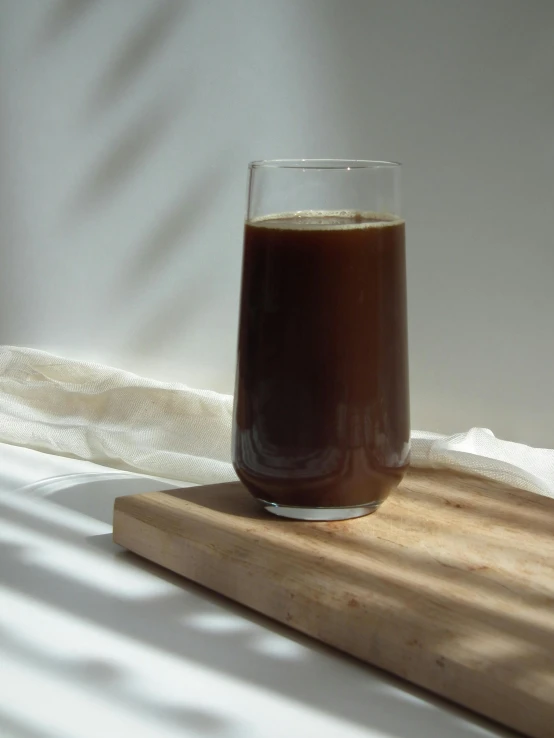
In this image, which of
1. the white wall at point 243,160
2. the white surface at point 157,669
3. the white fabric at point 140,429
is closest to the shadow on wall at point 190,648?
the white surface at point 157,669

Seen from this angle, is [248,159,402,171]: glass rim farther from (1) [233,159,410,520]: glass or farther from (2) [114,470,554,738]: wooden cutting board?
(2) [114,470,554,738]: wooden cutting board

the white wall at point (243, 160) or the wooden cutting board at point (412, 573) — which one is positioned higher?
the white wall at point (243, 160)

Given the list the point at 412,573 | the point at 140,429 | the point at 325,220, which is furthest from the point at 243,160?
the point at 412,573

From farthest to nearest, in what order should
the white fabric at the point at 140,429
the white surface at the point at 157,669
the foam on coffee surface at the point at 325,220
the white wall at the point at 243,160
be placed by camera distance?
the white wall at the point at 243,160, the white fabric at the point at 140,429, the foam on coffee surface at the point at 325,220, the white surface at the point at 157,669

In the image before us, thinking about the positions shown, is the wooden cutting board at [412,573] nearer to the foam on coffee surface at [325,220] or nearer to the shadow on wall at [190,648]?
the shadow on wall at [190,648]

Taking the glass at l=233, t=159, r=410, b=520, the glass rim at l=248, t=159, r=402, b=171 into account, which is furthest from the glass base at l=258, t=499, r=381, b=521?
the glass rim at l=248, t=159, r=402, b=171

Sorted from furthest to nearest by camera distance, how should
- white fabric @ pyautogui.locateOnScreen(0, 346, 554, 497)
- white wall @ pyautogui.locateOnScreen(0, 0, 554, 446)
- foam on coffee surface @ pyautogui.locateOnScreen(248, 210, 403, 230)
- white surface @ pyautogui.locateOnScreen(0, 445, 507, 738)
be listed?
white wall @ pyautogui.locateOnScreen(0, 0, 554, 446), white fabric @ pyautogui.locateOnScreen(0, 346, 554, 497), foam on coffee surface @ pyautogui.locateOnScreen(248, 210, 403, 230), white surface @ pyautogui.locateOnScreen(0, 445, 507, 738)

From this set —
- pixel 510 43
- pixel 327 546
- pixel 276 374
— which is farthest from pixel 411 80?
pixel 327 546
